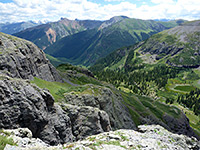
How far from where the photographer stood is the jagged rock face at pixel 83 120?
34612mm

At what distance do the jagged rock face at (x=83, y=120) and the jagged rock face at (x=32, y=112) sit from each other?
9.36ft

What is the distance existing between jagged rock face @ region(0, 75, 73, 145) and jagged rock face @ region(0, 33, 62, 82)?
23204mm

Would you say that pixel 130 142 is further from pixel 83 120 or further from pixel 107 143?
pixel 83 120

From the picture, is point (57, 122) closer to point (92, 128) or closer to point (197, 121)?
point (92, 128)

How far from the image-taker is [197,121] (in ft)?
594

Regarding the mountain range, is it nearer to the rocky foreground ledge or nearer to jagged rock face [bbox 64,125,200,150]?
the rocky foreground ledge

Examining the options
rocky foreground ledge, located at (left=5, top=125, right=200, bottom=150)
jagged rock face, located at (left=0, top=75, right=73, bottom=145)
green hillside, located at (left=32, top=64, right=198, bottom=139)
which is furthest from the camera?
green hillside, located at (left=32, top=64, right=198, bottom=139)

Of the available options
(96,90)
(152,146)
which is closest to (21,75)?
(96,90)

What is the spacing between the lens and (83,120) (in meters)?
36.4

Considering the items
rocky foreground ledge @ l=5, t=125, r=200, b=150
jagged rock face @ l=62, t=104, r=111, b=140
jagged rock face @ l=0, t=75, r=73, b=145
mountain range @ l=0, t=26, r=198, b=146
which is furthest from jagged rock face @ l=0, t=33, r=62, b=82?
rocky foreground ledge @ l=5, t=125, r=200, b=150

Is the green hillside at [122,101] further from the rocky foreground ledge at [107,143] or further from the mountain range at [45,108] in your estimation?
the rocky foreground ledge at [107,143]

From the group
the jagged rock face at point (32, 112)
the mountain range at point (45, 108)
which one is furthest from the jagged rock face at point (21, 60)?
the jagged rock face at point (32, 112)

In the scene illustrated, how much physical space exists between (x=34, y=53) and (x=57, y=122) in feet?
192

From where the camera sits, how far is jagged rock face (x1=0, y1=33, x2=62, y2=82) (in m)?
50.7
